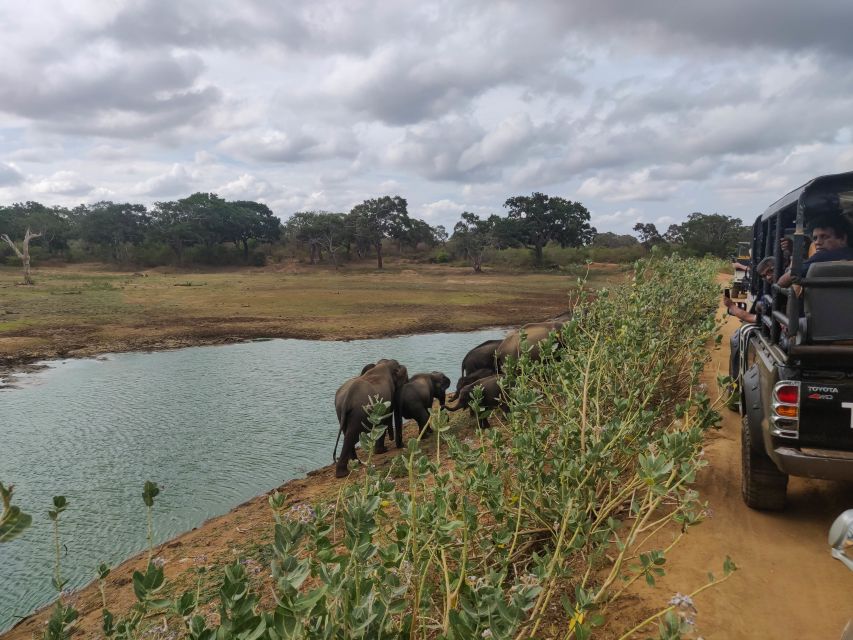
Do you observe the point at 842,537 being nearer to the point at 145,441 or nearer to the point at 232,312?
the point at 145,441

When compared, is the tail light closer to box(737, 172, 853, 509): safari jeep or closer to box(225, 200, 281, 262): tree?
box(737, 172, 853, 509): safari jeep

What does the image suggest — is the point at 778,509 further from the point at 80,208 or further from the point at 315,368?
the point at 80,208

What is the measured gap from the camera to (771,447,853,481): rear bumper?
3.41m

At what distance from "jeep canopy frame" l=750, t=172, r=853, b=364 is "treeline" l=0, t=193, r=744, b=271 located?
4587 cm

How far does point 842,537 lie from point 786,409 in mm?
1728

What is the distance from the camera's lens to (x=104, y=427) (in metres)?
9.55

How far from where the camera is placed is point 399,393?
908 centimetres

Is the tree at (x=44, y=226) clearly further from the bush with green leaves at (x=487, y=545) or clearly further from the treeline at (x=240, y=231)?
the bush with green leaves at (x=487, y=545)

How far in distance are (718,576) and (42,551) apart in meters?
6.02

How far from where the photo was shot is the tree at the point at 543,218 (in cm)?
5369

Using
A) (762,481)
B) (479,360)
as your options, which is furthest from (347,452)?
(762,481)

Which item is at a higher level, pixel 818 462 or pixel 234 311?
pixel 818 462

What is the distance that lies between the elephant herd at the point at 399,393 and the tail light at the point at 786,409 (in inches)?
140

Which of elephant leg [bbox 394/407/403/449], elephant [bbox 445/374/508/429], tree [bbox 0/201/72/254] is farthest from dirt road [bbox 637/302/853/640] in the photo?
tree [bbox 0/201/72/254]
